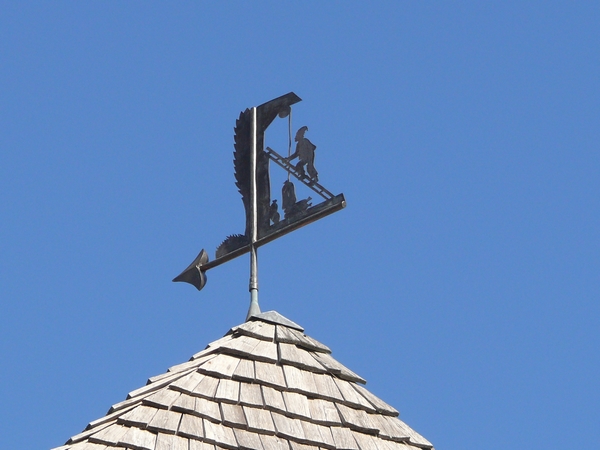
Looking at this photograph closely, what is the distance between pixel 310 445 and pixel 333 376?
65 cm

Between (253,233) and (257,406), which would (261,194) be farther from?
(257,406)

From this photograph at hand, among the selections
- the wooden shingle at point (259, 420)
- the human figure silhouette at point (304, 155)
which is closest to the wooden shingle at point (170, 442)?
the wooden shingle at point (259, 420)

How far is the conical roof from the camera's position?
19.2 ft

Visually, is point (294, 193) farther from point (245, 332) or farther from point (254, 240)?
point (245, 332)

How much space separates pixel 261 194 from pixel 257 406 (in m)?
1.52

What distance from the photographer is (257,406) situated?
6.12 meters

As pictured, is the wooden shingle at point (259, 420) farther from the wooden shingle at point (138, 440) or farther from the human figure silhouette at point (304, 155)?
the human figure silhouette at point (304, 155)

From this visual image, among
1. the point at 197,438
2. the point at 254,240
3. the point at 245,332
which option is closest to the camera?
the point at 197,438

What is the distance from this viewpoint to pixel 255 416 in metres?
6.05

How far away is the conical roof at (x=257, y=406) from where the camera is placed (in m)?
5.87

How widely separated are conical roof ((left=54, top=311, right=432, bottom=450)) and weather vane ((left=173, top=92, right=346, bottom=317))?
0.38 m

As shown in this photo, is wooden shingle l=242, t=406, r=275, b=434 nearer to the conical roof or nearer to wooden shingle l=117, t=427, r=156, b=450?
the conical roof

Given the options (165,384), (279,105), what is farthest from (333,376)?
(279,105)

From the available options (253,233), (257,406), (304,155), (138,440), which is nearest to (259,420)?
(257,406)
